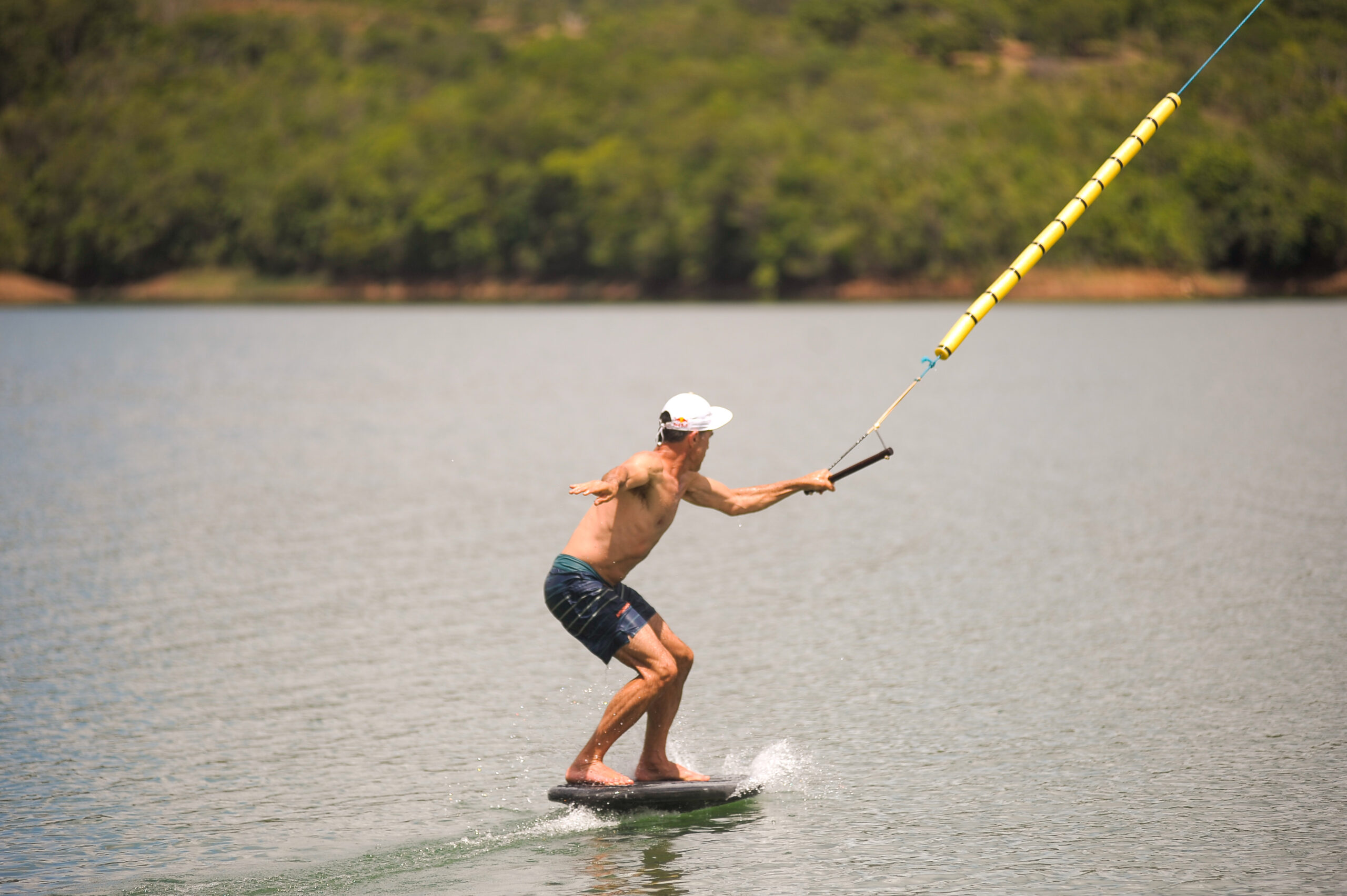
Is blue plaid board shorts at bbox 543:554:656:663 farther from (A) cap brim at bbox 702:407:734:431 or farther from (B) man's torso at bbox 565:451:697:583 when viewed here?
(A) cap brim at bbox 702:407:734:431

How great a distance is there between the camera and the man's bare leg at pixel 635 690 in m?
8.98

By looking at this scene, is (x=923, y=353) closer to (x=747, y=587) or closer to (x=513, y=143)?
(x=747, y=587)

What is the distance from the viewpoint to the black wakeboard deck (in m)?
9.20

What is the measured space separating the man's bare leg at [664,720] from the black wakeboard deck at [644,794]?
0.09 meters

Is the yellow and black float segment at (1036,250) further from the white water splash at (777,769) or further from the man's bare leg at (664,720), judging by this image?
the white water splash at (777,769)

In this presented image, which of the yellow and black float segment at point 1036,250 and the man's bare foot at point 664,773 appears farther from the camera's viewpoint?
the yellow and black float segment at point 1036,250

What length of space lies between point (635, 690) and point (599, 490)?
134 cm

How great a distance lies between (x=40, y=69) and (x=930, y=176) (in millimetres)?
125917

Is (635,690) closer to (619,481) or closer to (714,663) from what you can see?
(619,481)

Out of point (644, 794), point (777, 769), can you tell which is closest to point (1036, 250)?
point (777, 769)

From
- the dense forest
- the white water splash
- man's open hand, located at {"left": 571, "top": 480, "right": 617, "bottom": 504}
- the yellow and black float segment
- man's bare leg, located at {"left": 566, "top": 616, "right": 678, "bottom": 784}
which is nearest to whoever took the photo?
man's open hand, located at {"left": 571, "top": 480, "right": 617, "bottom": 504}

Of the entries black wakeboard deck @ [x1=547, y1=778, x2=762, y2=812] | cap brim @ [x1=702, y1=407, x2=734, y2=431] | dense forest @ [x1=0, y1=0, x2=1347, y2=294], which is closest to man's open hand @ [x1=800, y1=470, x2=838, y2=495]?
cap brim @ [x1=702, y1=407, x2=734, y2=431]

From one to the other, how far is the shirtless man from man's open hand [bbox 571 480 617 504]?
0.59ft

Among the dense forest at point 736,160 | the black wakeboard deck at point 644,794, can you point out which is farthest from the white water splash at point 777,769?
the dense forest at point 736,160
